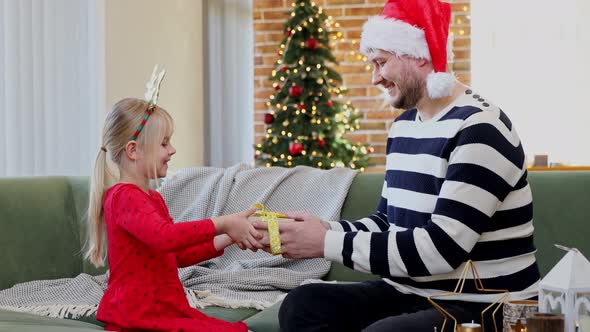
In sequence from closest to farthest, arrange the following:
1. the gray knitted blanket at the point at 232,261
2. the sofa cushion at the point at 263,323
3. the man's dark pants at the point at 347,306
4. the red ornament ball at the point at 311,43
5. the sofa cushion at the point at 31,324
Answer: the sofa cushion at the point at 31,324, the man's dark pants at the point at 347,306, the sofa cushion at the point at 263,323, the gray knitted blanket at the point at 232,261, the red ornament ball at the point at 311,43

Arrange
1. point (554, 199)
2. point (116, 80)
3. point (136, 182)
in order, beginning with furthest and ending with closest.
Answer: point (116, 80)
point (554, 199)
point (136, 182)

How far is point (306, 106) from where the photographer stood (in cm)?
665

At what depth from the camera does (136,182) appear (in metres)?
2.43

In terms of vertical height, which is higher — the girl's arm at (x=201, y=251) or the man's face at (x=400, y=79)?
the man's face at (x=400, y=79)

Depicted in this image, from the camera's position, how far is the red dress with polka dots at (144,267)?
228cm

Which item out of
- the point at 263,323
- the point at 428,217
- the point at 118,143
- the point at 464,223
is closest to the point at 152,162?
the point at 118,143

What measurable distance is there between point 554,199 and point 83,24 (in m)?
2.83

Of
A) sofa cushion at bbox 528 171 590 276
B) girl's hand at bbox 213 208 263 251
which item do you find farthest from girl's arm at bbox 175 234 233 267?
sofa cushion at bbox 528 171 590 276

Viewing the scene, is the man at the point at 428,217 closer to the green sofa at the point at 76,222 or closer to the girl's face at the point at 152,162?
the girl's face at the point at 152,162

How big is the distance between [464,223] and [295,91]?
455cm

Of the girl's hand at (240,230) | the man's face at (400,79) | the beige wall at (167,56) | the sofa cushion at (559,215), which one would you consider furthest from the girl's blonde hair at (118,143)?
the beige wall at (167,56)

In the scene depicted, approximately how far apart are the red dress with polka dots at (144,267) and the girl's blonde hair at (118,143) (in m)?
0.07

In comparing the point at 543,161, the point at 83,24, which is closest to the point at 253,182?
the point at 83,24

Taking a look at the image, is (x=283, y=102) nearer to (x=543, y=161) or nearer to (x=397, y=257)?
(x=543, y=161)
